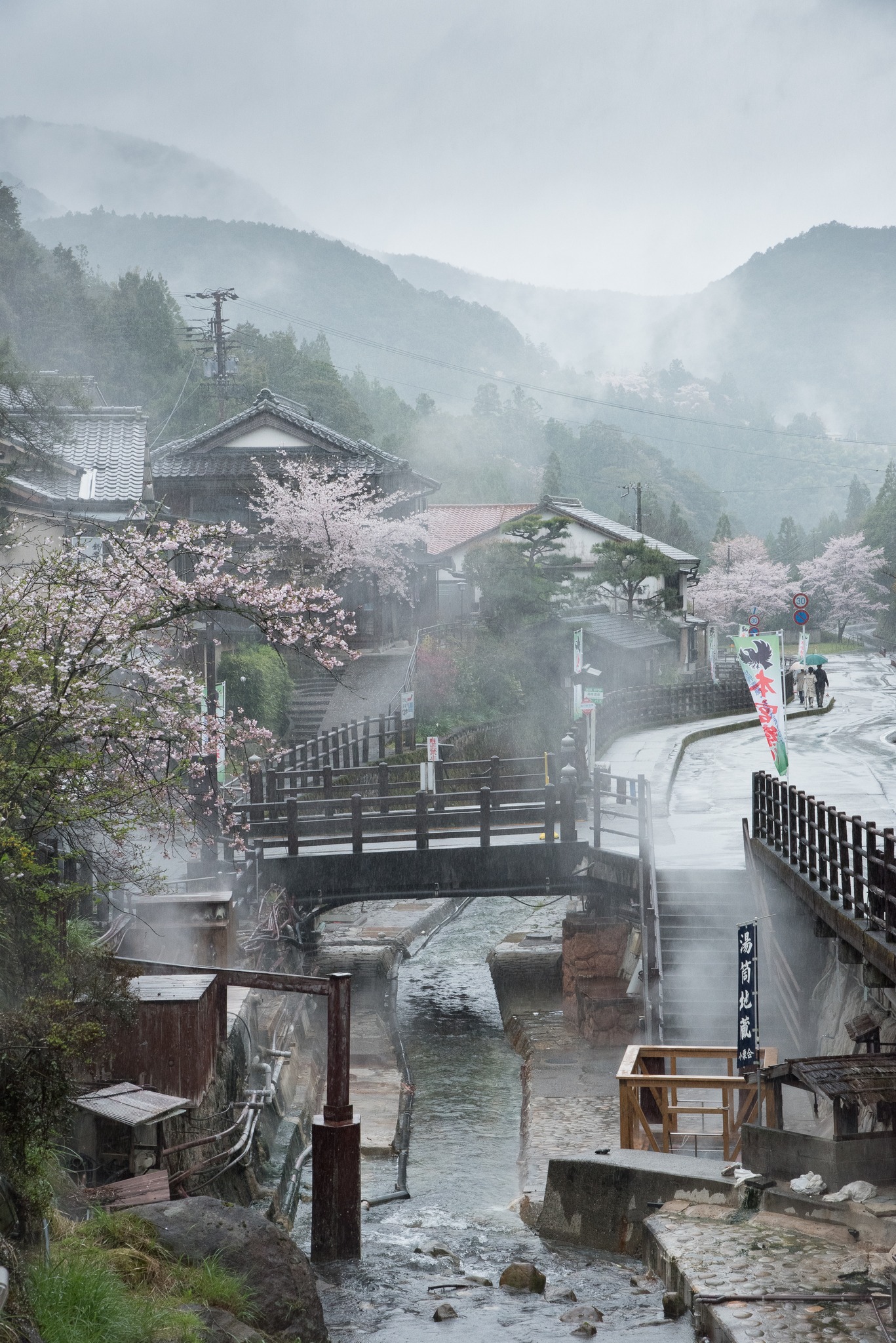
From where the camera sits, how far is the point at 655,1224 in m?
10.3

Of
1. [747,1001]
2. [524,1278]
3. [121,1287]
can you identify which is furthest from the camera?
[747,1001]

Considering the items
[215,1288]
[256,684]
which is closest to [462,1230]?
[215,1288]

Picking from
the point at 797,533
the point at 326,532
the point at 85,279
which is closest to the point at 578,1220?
the point at 326,532

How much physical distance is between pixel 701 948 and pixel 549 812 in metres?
4.40

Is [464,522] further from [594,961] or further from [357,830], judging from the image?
[594,961]

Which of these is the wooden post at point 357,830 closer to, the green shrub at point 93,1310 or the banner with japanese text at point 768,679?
the banner with japanese text at point 768,679

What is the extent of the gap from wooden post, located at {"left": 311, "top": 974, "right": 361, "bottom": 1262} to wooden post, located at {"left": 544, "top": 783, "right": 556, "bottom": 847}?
9.97 m

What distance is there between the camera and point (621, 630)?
49.9m

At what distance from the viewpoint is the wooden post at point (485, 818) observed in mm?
20344

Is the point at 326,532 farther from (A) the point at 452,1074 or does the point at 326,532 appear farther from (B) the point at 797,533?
(B) the point at 797,533

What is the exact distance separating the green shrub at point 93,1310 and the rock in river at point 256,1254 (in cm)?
105

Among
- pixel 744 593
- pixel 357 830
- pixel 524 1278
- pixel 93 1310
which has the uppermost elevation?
pixel 744 593

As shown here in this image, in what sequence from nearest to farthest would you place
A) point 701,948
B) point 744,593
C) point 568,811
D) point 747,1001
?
point 747,1001 → point 701,948 → point 568,811 → point 744,593

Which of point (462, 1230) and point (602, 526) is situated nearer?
point (462, 1230)
